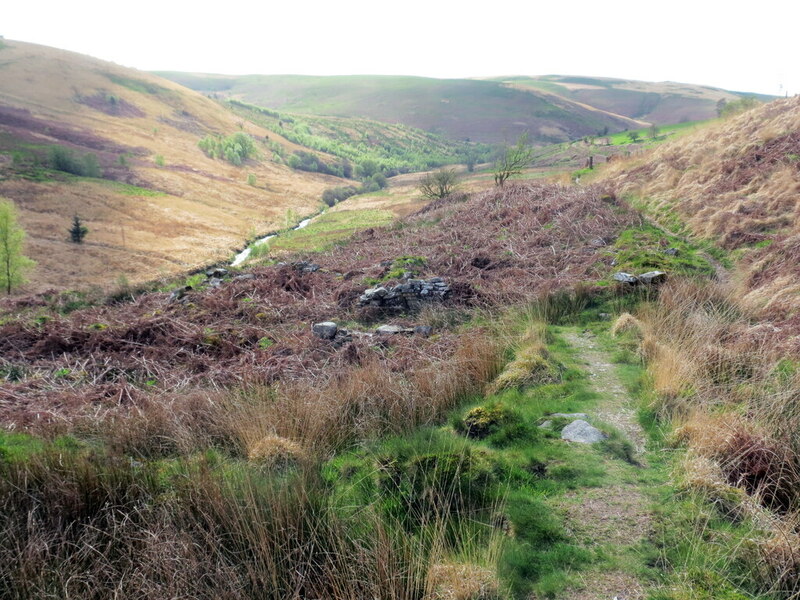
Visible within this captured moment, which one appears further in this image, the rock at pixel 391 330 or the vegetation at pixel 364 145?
the vegetation at pixel 364 145

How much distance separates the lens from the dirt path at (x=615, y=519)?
371cm

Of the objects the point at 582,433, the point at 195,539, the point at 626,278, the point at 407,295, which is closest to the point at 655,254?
the point at 626,278

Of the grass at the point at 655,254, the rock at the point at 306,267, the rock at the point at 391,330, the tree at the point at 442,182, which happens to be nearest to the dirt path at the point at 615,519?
the rock at the point at 391,330

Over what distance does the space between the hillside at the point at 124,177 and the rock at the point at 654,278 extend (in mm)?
29675

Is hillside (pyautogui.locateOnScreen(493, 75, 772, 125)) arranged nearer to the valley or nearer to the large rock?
the valley

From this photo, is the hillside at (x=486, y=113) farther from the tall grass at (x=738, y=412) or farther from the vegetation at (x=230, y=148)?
the tall grass at (x=738, y=412)

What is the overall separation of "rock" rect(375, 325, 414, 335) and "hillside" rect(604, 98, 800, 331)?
7.49 m

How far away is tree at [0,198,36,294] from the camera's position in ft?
82.9

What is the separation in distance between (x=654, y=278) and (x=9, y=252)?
31.7 meters

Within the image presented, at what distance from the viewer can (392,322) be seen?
42.2ft

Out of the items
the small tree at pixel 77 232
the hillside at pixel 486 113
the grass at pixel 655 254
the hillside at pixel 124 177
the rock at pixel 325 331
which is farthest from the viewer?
the hillside at pixel 486 113

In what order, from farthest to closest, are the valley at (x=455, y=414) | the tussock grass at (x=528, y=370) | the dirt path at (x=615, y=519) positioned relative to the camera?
the tussock grass at (x=528, y=370) → the valley at (x=455, y=414) → the dirt path at (x=615, y=519)

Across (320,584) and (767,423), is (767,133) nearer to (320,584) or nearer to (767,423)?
(767,423)

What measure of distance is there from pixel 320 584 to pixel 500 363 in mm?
5232
